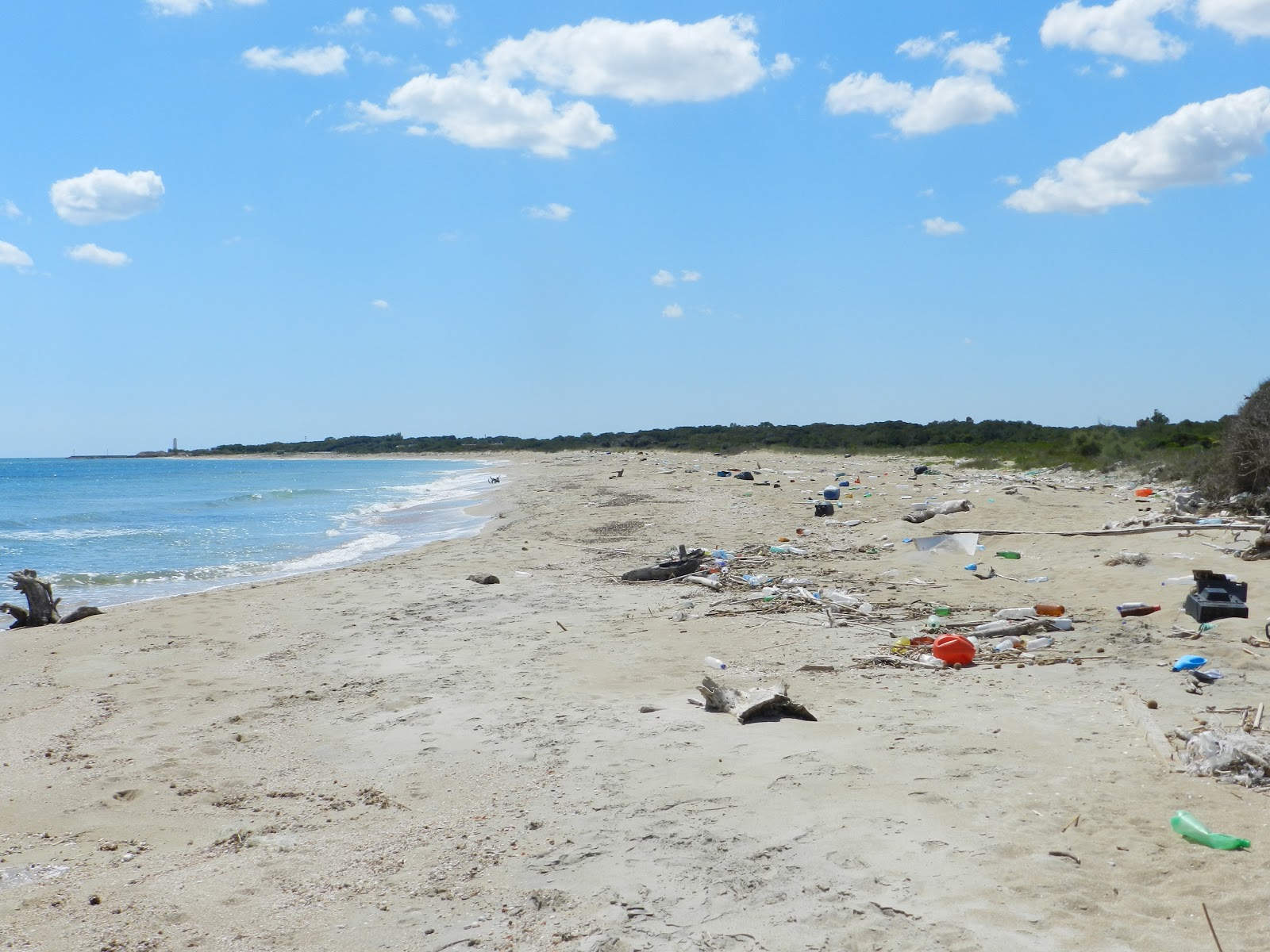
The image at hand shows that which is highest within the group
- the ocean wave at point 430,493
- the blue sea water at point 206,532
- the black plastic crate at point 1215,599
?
the black plastic crate at point 1215,599

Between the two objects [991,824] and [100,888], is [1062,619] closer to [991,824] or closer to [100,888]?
[991,824]

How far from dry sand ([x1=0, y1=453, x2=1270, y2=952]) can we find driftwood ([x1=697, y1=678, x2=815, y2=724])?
0.08 metres

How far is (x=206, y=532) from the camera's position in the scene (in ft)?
70.2

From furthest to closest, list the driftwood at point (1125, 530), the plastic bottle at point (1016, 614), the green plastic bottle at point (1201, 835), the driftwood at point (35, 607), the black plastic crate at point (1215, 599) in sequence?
1. the driftwood at point (1125, 530)
2. the driftwood at point (35, 607)
3. the plastic bottle at point (1016, 614)
4. the black plastic crate at point (1215, 599)
5. the green plastic bottle at point (1201, 835)

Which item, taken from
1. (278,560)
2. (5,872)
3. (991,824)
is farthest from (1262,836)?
(278,560)

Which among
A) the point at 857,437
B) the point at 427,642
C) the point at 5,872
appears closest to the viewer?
the point at 5,872

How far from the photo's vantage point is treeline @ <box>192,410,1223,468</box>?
29453mm

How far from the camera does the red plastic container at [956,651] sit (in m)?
6.39

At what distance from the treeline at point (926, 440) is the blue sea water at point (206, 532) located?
19283mm

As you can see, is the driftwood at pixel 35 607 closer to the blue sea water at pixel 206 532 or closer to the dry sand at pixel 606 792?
the dry sand at pixel 606 792

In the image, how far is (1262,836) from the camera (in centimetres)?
342

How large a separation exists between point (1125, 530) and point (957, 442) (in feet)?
129

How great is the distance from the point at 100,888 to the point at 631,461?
1732 inches

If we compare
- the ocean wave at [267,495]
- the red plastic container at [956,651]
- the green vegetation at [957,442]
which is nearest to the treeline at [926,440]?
the green vegetation at [957,442]
